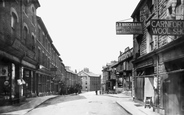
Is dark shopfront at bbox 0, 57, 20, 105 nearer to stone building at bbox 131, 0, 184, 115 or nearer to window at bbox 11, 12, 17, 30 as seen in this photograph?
window at bbox 11, 12, 17, 30

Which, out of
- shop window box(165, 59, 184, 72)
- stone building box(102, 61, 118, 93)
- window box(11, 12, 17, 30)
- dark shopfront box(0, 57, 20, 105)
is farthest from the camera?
stone building box(102, 61, 118, 93)

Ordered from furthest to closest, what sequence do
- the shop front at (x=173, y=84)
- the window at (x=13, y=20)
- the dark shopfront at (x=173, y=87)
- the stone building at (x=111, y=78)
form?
the stone building at (x=111, y=78) → the window at (x=13, y=20) → the dark shopfront at (x=173, y=87) → the shop front at (x=173, y=84)

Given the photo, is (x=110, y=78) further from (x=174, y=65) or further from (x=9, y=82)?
(x=174, y=65)

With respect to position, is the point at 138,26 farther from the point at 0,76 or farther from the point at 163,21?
the point at 0,76

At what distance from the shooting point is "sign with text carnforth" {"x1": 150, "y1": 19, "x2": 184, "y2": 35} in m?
9.56

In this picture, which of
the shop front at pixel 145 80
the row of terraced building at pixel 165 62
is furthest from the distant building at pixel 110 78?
the row of terraced building at pixel 165 62

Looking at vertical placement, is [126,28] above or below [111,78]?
above

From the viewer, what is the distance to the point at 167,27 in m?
9.62

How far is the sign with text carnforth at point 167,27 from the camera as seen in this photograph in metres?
9.56

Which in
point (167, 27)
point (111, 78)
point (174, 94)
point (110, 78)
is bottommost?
point (110, 78)

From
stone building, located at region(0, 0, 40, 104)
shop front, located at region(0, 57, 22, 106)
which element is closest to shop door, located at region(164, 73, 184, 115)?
stone building, located at region(0, 0, 40, 104)

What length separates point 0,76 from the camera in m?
14.2

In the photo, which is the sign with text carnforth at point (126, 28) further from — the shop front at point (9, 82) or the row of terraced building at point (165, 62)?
the shop front at point (9, 82)

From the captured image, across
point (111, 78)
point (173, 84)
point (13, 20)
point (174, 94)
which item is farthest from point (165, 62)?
point (111, 78)
